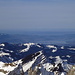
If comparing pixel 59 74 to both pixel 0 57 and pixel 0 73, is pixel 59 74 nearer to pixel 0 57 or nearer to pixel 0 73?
pixel 0 73

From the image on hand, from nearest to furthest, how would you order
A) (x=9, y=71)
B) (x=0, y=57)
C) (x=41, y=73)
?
(x=9, y=71), (x=41, y=73), (x=0, y=57)

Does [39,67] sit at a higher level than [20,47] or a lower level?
higher

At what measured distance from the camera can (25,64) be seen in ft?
153

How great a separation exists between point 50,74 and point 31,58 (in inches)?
243

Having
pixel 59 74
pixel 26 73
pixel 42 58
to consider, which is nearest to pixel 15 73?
pixel 26 73

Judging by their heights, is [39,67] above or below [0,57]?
above

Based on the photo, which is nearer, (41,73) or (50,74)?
(41,73)

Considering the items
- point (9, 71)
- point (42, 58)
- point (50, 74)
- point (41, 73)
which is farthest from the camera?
point (42, 58)

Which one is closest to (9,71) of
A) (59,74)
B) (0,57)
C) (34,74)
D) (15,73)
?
(15,73)

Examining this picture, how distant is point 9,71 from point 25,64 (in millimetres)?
12310

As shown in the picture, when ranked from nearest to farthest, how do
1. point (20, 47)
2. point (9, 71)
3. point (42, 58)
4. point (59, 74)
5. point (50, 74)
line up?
point (9, 71), point (50, 74), point (59, 74), point (42, 58), point (20, 47)

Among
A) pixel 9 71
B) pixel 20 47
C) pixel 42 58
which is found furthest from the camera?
pixel 20 47

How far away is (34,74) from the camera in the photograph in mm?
36375

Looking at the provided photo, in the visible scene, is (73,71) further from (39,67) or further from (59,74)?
(59,74)
